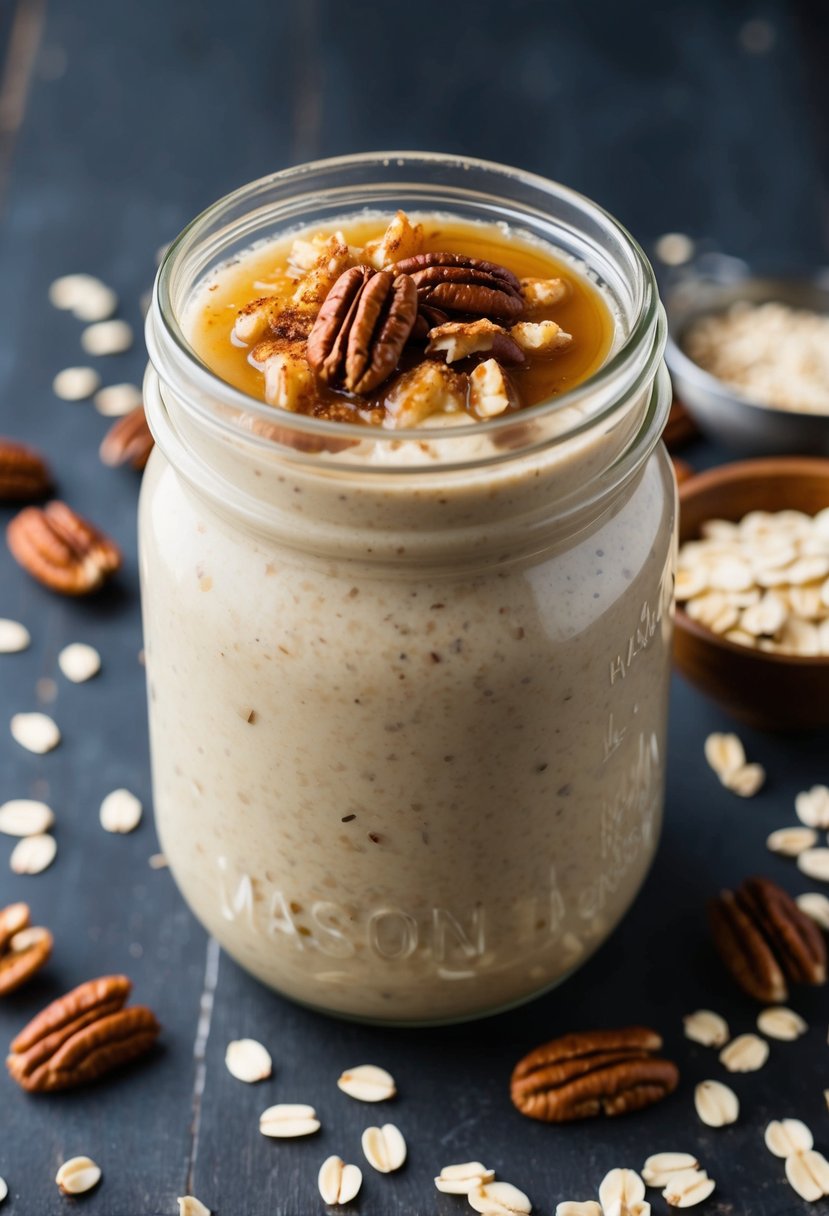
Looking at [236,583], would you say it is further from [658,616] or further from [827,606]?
[827,606]

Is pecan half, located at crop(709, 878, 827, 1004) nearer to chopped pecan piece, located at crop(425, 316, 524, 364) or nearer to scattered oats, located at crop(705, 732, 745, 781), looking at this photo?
scattered oats, located at crop(705, 732, 745, 781)

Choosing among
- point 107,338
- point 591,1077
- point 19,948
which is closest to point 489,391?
point 591,1077

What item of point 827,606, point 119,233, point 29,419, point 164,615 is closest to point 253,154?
point 119,233

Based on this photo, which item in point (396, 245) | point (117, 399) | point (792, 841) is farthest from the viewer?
point (117, 399)

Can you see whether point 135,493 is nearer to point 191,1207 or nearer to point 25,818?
point 25,818

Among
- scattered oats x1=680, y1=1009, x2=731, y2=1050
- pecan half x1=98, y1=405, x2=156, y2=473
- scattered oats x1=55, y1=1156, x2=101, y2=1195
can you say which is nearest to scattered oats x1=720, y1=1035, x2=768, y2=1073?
scattered oats x1=680, y1=1009, x2=731, y2=1050

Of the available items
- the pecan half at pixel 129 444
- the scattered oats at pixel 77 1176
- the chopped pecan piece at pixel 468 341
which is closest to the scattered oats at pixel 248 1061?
the scattered oats at pixel 77 1176
